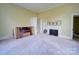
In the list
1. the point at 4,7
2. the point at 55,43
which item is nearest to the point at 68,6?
the point at 55,43

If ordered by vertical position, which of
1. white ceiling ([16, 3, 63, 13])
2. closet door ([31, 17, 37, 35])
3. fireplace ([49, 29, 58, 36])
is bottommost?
fireplace ([49, 29, 58, 36])

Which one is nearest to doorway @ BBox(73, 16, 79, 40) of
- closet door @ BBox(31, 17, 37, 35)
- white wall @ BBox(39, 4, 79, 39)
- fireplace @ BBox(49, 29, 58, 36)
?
white wall @ BBox(39, 4, 79, 39)

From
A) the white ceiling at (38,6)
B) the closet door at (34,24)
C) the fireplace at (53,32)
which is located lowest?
the fireplace at (53,32)

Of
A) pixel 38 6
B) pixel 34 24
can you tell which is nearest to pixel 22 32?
pixel 34 24

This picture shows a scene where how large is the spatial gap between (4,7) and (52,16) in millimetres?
811

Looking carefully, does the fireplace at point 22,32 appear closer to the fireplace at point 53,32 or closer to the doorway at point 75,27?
the fireplace at point 53,32

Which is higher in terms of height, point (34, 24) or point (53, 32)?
point (34, 24)

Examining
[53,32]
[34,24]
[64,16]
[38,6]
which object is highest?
[38,6]

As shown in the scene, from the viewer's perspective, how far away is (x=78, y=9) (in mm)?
1995

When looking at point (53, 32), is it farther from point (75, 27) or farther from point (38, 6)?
point (38, 6)

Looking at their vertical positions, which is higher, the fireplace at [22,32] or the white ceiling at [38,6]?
the white ceiling at [38,6]

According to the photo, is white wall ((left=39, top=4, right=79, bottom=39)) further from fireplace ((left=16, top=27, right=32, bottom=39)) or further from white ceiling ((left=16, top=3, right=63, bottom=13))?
fireplace ((left=16, top=27, right=32, bottom=39))

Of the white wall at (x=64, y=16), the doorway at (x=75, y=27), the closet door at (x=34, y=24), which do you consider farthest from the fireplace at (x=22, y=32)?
the doorway at (x=75, y=27)

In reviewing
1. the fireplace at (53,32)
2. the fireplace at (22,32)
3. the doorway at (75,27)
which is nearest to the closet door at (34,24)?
the fireplace at (22,32)
